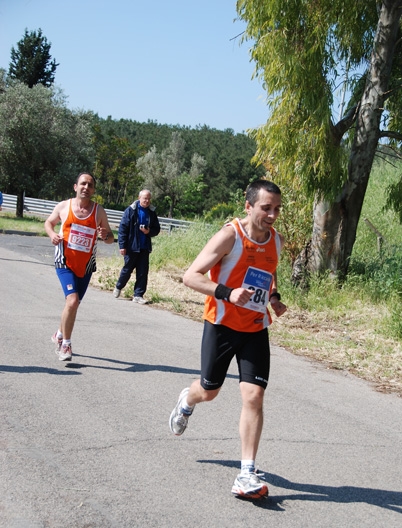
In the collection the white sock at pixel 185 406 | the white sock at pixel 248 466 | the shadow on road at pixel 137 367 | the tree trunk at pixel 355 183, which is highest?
the tree trunk at pixel 355 183

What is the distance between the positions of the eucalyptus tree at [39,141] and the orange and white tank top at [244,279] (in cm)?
3924

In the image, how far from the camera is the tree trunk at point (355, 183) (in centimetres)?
1314

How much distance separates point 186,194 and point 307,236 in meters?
66.9

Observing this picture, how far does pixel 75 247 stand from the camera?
27.1 feet

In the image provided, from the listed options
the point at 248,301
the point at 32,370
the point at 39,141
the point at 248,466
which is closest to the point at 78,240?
the point at 32,370

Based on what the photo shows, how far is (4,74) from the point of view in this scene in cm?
4709

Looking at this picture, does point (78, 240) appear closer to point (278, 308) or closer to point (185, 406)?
point (185, 406)

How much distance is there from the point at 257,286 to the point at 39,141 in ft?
131

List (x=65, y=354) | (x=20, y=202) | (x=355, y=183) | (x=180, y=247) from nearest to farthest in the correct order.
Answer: (x=65, y=354), (x=355, y=183), (x=180, y=247), (x=20, y=202)

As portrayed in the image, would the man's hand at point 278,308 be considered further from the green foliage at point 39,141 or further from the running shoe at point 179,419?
the green foliage at point 39,141

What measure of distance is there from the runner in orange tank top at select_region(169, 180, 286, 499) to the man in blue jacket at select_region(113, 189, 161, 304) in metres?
8.79

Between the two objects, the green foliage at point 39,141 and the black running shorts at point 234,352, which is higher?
the green foliage at point 39,141

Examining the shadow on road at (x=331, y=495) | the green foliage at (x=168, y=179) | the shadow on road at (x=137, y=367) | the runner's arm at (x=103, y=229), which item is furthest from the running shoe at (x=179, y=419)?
the green foliage at (x=168, y=179)

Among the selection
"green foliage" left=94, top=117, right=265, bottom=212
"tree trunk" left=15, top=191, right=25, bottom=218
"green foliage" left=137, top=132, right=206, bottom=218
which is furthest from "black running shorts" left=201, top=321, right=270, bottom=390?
"green foliage" left=137, top=132, right=206, bottom=218
